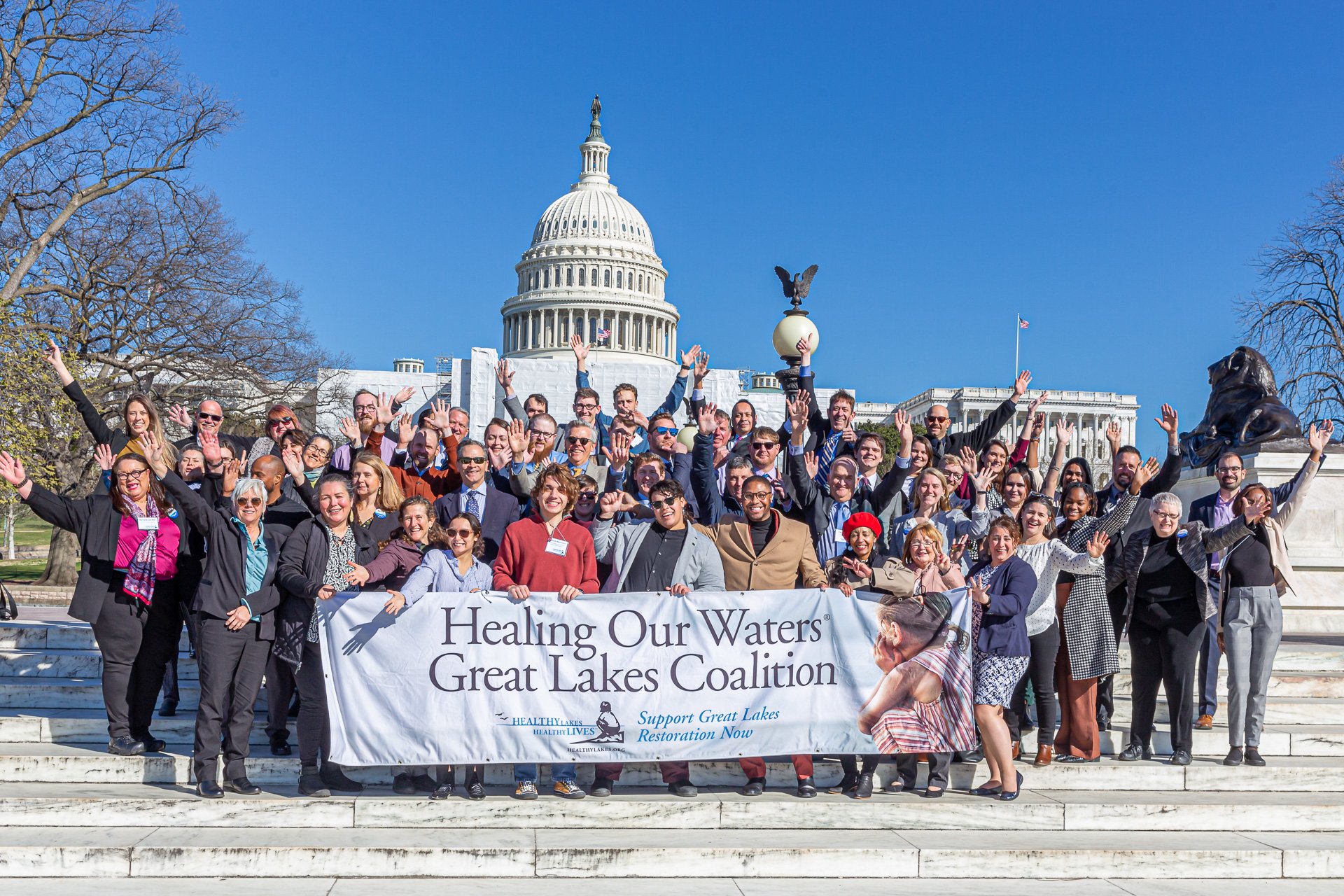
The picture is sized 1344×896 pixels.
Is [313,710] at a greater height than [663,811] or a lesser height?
greater

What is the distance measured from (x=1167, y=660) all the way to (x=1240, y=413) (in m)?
8.35

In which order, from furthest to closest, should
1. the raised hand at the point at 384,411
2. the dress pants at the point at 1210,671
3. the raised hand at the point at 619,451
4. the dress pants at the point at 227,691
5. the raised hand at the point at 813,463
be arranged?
the raised hand at the point at 384,411, the raised hand at the point at 619,451, the raised hand at the point at 813,463, the dress pants at the point at 1210,671, the dress pants at the point at 227,691

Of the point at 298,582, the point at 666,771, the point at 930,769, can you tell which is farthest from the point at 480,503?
the point at 930,769

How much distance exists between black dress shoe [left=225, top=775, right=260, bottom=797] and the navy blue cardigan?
14.4ft

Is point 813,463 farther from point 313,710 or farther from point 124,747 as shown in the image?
point 124,747

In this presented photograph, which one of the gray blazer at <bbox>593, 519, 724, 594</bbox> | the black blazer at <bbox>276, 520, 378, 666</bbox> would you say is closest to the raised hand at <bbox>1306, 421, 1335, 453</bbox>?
the gray blazer at <bbox>593, 519, 724, 594</bbox>

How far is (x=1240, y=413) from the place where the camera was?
14586mm

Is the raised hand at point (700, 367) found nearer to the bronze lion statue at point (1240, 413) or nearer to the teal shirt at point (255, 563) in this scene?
the teal shirt at point (255, 563)

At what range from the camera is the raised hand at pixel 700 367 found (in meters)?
10.4

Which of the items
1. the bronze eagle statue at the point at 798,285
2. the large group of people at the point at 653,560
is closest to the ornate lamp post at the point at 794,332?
the bronze eagle statue at the point at 798,285

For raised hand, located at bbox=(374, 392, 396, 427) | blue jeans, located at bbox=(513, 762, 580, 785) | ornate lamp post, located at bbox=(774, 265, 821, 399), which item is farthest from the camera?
ornate lamp post, located at bbox=(774, 265, 821, 399)

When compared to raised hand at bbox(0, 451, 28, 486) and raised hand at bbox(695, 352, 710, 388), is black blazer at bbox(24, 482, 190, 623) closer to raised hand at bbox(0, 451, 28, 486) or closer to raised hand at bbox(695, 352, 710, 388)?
raised hand at bbox(0, 451, 28, 486)

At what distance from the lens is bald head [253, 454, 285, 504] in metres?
7.14

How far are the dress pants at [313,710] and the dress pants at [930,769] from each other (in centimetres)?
341
